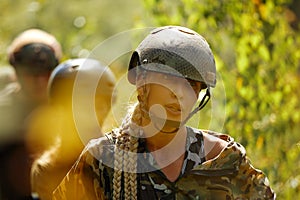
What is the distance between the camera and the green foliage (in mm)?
6387

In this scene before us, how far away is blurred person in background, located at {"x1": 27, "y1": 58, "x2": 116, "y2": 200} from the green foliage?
50.2 inches

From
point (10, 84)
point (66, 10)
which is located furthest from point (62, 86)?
point (66, 10)

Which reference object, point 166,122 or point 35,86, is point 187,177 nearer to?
point 166,122

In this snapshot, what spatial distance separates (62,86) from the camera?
17.3ft

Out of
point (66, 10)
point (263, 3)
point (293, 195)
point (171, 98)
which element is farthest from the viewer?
point (66, 10)

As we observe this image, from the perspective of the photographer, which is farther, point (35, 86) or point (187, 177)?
point (35, 86)

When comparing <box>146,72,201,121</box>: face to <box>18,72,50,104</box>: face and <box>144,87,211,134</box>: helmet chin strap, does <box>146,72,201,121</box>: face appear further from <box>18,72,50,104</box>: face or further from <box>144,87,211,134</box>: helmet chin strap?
<box>18,72,50,104</box>: face

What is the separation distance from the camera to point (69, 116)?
5223mm

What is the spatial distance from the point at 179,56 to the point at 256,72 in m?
2.80

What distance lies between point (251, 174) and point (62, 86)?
1.69 meters

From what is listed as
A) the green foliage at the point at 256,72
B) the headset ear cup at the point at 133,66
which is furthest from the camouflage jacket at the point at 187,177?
the green foliage at the point at 256,72

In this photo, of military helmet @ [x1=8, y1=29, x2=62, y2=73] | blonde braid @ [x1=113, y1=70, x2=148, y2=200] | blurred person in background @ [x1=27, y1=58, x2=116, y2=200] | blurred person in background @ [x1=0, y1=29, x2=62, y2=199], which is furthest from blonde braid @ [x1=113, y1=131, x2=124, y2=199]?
military helmet @ [x1=8, y1=29, x2=62, y2=73]

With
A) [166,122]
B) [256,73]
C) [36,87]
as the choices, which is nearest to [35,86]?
[36,87]

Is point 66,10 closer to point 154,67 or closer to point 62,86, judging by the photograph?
point 62,86
